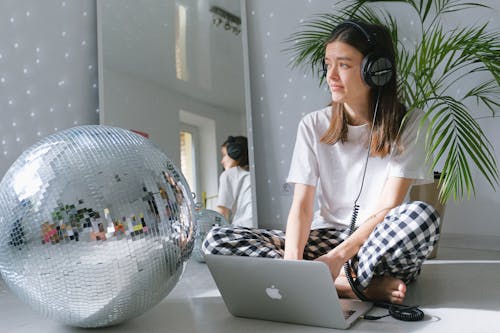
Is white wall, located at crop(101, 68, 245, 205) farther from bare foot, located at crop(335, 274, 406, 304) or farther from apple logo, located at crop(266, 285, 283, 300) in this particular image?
apple logo, located at crop(266, 285, 283, 300)

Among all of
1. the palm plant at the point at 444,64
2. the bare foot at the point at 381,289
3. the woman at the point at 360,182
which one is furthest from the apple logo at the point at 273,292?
the palm plant at the point at 444,64

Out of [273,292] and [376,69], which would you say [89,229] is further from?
[376,69]

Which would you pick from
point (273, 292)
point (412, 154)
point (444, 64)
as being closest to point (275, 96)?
point (444, 64)

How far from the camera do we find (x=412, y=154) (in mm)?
1769

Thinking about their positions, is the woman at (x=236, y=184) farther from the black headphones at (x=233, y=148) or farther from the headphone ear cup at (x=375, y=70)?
the headphone ear cup at (x=375, y=70)

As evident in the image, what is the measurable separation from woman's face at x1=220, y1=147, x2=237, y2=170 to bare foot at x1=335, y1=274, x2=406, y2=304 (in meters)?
1.47

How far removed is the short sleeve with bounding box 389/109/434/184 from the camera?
5.71 feet

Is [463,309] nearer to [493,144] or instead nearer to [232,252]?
[232,252]

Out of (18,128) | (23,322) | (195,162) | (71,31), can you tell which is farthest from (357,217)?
(71,31)

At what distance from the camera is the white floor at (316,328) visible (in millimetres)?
1476

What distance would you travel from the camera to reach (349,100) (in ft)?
5.99

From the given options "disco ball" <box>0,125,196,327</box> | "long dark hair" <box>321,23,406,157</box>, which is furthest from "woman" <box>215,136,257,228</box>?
"disco ball" <box>0,125,196,327</box>

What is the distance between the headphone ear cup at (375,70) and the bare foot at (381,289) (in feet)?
1.82

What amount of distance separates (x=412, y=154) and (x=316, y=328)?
0.62 m
